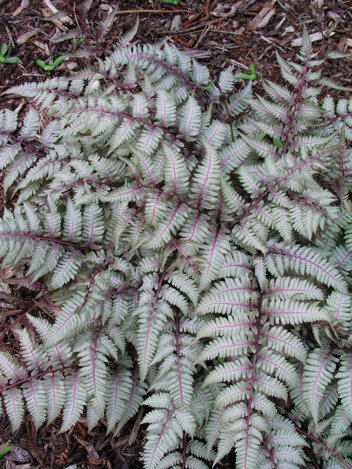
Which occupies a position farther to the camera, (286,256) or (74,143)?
(74,143)

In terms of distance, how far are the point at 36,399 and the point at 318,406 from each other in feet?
7.00

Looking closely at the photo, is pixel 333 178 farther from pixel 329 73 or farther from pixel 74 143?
pixel 74 143

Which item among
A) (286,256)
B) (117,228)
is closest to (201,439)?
(286,256)

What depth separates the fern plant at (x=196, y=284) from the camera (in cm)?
276

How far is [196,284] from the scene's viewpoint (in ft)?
9.94

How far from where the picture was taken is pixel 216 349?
2.72 metres

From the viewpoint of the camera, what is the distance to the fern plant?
109 inches

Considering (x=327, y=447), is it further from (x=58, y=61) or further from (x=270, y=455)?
(x=58, y=61)

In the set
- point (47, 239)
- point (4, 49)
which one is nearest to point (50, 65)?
point (4, 49)

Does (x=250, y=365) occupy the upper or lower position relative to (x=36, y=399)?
upper

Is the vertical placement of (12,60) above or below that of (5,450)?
above

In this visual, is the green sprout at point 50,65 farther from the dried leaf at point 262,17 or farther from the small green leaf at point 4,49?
the dried leaf at point 262,17

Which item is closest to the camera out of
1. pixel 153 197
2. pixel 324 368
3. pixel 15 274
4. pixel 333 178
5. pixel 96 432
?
pixel 153 197

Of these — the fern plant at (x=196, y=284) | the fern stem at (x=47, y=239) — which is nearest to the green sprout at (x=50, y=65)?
the fern plant at (x=196, y=284)
